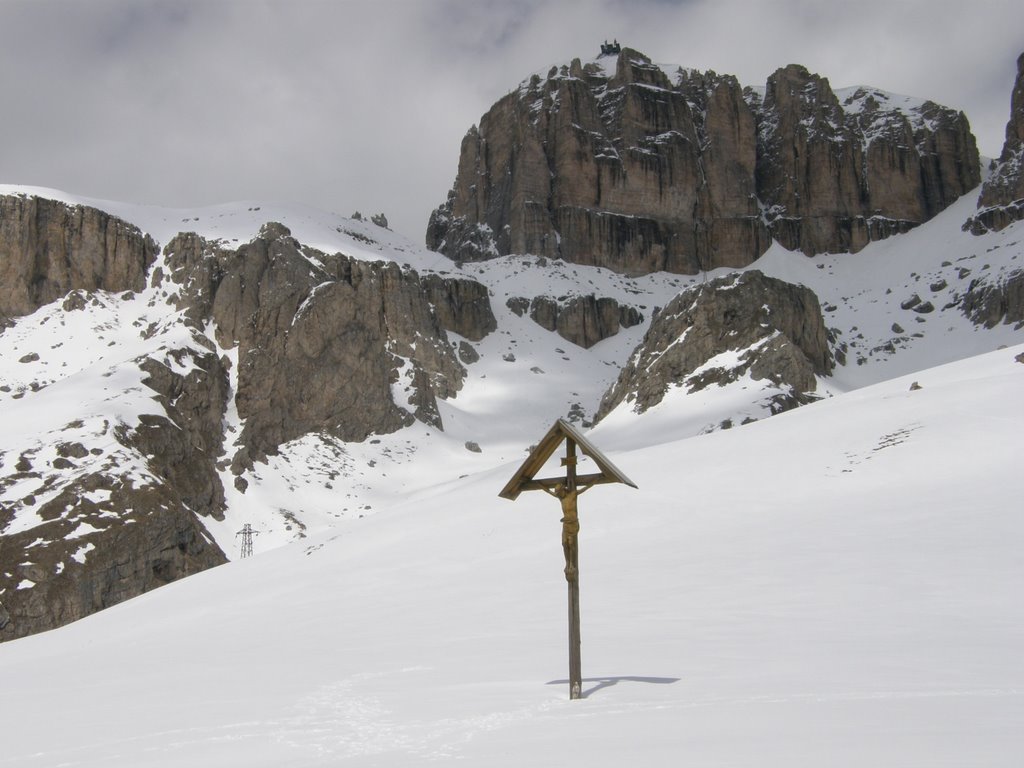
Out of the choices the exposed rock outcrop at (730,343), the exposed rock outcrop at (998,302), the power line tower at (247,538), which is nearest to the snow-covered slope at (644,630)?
the power line tower at (247,538)

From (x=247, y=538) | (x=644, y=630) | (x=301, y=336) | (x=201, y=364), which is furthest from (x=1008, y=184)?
(x=644, y=630)

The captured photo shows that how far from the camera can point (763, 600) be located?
15289 mm

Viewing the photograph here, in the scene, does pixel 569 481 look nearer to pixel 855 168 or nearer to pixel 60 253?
pixel 60 253

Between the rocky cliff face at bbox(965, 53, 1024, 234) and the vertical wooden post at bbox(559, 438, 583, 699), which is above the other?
the rocky cliff face at bbox(965, 53, 1024, 234)

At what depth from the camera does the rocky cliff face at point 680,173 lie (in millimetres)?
152625

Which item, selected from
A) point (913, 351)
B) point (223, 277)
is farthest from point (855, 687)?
point (913, 351)

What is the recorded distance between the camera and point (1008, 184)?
131750 millimetres

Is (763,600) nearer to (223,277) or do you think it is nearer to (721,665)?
(721,665)

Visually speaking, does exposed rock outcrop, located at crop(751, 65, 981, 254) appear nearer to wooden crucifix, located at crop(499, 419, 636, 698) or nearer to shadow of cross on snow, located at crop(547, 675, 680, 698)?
wooden crucifix, located at crop(499, 419, 636, 698)

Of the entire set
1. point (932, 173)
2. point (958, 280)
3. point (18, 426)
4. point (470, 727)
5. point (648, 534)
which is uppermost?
point (932, 173)

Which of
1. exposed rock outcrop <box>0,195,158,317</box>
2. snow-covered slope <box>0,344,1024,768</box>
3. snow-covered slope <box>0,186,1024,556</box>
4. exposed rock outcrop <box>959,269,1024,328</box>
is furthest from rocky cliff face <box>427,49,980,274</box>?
snow-covered slope <box>0,344,1024,768</box>

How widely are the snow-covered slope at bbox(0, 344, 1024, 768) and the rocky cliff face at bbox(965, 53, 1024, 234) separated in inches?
4377

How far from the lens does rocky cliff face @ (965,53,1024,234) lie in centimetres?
12988

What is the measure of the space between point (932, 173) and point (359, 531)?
496 ft
